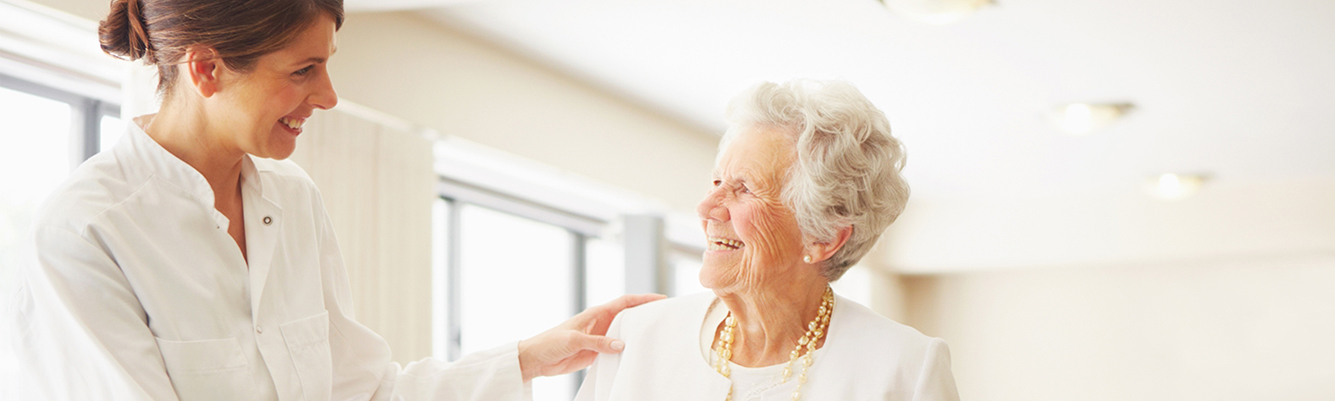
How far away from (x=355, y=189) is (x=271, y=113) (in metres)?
2.41

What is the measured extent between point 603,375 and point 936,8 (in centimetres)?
213

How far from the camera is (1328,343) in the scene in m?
8.56

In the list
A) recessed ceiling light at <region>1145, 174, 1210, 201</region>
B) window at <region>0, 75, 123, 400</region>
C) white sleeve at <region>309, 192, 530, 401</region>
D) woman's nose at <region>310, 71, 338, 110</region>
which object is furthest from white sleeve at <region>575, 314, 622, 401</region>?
recessed ceiling light at <region>1145, 174, 1210, 201</region>

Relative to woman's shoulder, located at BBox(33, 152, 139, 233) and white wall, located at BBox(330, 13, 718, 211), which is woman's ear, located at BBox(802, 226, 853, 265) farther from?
white wall, located at BBox(330, 13, 718, 211)

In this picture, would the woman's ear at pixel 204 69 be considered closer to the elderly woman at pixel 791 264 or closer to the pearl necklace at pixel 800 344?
the elderly woman at pixel 791 264

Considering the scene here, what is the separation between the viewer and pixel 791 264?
1.94m

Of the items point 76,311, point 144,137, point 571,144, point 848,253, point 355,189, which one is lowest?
point 76,311

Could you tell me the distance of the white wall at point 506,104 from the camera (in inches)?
170

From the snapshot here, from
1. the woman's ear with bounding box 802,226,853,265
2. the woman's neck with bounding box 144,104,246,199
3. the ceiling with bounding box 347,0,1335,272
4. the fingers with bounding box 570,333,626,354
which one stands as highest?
the ceiling with bounding box 347,0,1335,272

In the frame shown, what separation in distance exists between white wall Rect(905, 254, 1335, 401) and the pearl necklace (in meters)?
8.16

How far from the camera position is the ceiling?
436 centimetres

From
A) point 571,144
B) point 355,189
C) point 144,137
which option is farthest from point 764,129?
point 571,144

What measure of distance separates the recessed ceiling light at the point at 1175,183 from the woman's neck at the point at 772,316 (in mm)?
6675

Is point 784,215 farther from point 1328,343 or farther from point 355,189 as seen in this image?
point 1328,343
